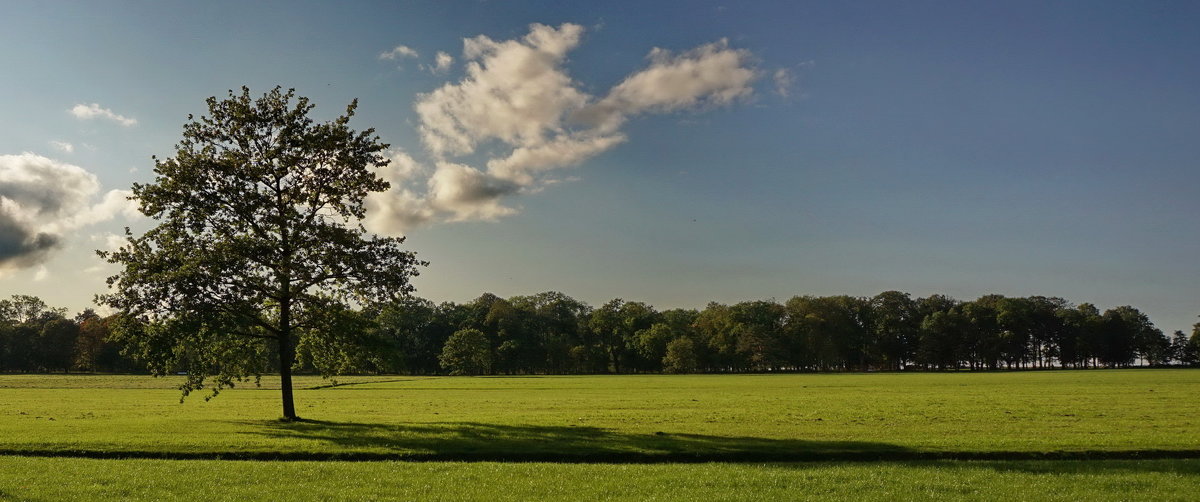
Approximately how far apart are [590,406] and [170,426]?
77.0ft

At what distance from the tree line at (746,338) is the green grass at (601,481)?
139 meters

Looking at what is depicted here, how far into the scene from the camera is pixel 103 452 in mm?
24203

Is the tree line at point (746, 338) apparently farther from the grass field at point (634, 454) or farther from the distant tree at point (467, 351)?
the grass field at point (634, 454)

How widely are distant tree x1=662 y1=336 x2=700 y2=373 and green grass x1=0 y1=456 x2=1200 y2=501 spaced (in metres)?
143

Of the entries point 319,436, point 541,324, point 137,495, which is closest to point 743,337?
point 541,324

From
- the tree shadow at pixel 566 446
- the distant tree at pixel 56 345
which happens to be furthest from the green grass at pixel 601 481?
the distant tree at pixel 56 345

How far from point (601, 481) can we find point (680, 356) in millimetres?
147062

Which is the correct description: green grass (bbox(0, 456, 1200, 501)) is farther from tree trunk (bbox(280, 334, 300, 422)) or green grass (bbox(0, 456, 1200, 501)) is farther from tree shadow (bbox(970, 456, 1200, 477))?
tree trunk (bbox(280, 334, 300, 422))

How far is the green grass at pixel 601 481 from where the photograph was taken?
1620cm

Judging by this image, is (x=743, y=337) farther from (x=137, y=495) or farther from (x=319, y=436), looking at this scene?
(x=137, y=495)

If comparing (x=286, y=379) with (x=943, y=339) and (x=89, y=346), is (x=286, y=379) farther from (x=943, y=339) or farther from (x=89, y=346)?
(x=943, y=339)

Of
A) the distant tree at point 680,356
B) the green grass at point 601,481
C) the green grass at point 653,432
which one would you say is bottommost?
the distant tree at point 680,356

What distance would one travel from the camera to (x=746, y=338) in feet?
543

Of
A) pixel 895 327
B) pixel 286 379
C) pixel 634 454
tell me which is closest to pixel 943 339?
pixel 895 327
